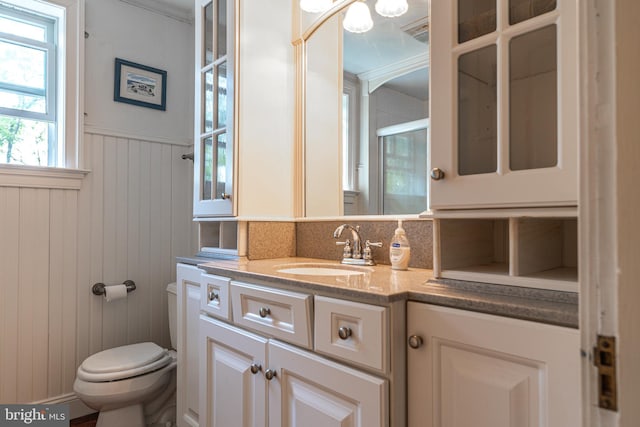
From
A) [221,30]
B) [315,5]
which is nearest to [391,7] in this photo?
[315,5]

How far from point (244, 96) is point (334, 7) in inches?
21.2

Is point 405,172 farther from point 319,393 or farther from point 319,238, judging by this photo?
point 319,393

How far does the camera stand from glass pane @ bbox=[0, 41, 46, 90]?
6.32ft

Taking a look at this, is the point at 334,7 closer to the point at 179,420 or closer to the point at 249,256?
the point at 249,256

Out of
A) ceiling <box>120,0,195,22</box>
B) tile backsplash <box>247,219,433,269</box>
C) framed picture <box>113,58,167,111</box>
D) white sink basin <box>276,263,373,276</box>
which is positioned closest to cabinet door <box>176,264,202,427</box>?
tile backsplash <box>247,219,433,269</box>

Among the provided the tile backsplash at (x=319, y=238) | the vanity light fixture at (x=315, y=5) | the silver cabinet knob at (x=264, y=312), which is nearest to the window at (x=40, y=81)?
the tile backsplash at (x=319, y=238)

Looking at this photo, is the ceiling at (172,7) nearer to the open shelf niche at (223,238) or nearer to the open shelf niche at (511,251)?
the open shelf niche at (223,238)

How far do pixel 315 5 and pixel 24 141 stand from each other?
162 cm

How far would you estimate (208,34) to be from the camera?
5.90 feet

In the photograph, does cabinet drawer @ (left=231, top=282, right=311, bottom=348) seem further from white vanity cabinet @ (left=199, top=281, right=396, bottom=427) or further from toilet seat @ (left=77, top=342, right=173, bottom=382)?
toilet seat @ (left=77, top=342, right=173, bottom=382)

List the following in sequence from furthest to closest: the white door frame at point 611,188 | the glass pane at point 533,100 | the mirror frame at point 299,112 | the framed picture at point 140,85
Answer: the framed picture at point 140,85 < the mirror frame at point 299,112 < the glass pane at point 533,100 < the white door frame at point 611,188

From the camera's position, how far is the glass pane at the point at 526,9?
2.58 ft

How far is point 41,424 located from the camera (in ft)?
5.82

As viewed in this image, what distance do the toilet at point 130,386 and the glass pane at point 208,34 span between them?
1445 mm
